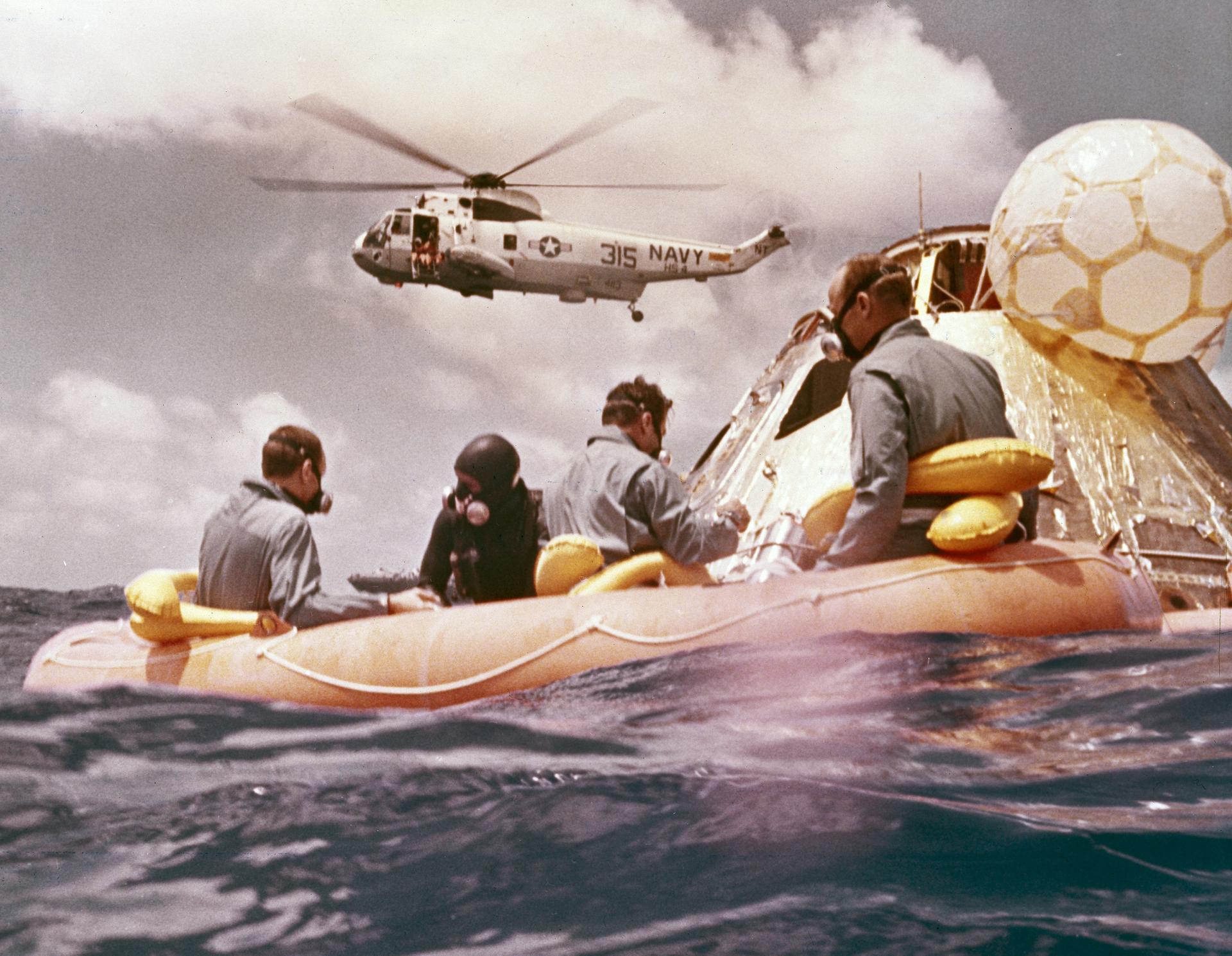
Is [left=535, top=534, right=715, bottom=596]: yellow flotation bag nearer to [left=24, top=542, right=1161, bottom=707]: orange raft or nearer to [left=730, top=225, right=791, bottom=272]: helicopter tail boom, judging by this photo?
[left=24, top=542, right=1161, bottom=707]: orange raft

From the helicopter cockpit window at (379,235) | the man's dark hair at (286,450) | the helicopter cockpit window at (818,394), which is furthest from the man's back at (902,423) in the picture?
the helicopter cockpit window at (379,235)

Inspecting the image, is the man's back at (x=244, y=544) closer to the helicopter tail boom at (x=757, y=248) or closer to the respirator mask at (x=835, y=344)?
the respirator mask at (x=835, y=344)

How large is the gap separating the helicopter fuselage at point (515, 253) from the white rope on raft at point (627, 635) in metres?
8.64

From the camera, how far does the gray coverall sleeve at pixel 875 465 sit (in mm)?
2660

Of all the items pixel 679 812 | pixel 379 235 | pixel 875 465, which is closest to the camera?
pixel 679 812

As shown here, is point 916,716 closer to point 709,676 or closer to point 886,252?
point 709,676

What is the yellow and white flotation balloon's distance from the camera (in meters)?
5.08

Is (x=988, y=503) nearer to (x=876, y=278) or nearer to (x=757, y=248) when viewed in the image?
(x=876, y=278)

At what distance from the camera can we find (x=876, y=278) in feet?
9.36

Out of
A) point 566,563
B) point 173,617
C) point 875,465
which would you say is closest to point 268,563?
point 173,617

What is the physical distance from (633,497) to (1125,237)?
3599 mm

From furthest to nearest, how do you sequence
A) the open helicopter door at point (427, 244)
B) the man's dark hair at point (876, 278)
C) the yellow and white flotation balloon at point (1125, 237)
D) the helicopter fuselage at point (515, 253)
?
the open helicopter door at point (427, 244) → the helicopter fuselage at point (515, 253) → the yellow and white flotation balloon at point (1125, 237) → the man's dark hair at point (876, 278)

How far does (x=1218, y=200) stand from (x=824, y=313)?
255 centimetres

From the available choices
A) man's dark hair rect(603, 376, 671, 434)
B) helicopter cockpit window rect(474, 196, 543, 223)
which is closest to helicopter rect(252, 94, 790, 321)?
helicopter cockpit window rect(474, 196, 543, 223)
